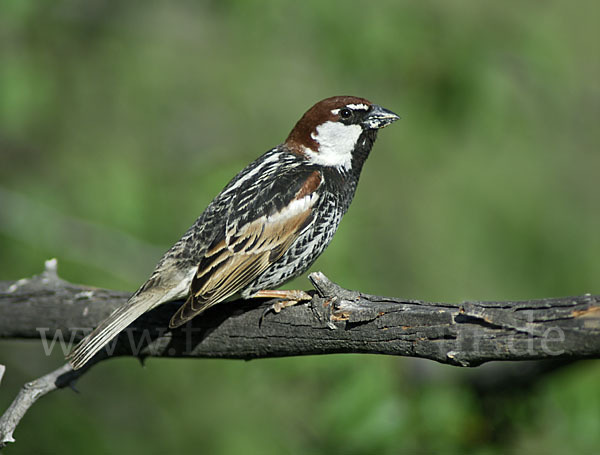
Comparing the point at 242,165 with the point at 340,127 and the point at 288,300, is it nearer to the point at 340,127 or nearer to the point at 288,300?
the point at 340,127

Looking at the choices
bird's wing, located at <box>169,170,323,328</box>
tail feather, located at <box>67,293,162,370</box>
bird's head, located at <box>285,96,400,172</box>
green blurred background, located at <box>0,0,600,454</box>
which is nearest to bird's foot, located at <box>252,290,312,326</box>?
bird's wing, located at <box>169,170,323,328</box>

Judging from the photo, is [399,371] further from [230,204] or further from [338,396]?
[230,204]

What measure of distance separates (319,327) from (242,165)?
10.2 ft

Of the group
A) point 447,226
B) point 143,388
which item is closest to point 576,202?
point 447,226

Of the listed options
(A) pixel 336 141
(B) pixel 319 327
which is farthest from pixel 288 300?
(A) pixel 336 141

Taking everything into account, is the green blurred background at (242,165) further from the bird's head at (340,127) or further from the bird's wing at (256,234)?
the bird's wing at (256,234)

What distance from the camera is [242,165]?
624 cm

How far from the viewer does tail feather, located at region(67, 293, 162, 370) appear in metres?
3.54

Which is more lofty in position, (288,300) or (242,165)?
(242,165)

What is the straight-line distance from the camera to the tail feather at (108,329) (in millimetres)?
3541

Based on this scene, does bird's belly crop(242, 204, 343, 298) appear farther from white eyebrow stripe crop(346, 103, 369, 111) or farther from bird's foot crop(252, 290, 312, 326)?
white eyebrow stripe crop(346, 103, 369, 111)

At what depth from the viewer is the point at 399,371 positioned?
5922 millimetres

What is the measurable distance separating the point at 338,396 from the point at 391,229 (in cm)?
432

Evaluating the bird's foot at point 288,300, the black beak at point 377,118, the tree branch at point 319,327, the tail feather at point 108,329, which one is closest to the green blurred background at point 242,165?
the tree branch at point 319,327
